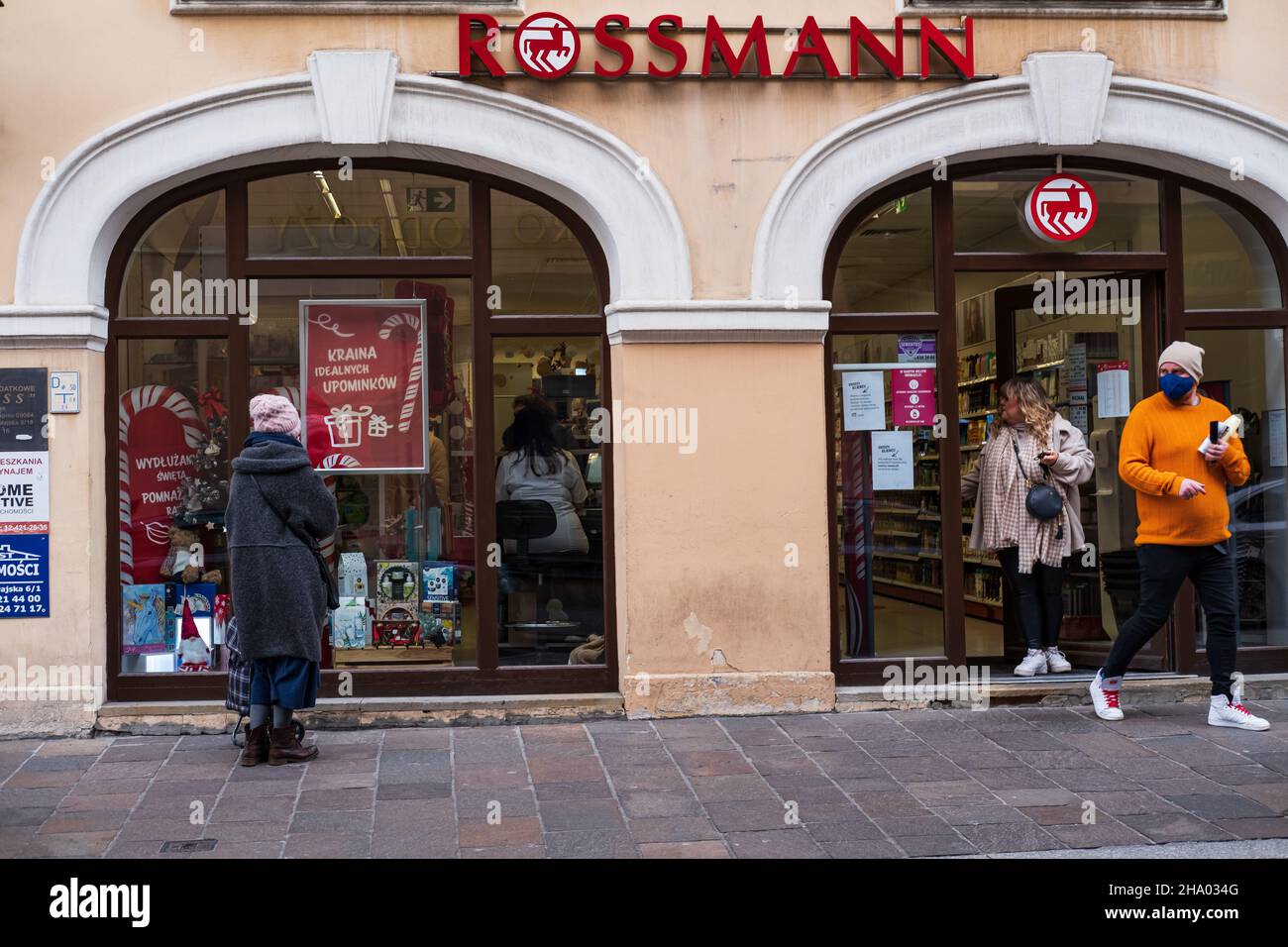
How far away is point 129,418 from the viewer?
8.20m

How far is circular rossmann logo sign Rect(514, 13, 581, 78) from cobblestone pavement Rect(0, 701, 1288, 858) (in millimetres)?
3818

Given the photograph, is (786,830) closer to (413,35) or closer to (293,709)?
(293,709)

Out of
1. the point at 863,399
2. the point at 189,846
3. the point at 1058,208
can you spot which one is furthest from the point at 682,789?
the point at 1058,208

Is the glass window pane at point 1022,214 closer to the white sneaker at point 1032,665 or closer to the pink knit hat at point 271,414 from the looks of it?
the white sneaker at point 1032,665

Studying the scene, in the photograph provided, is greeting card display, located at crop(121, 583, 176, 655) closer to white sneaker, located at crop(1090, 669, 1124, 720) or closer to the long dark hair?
the long dark hair

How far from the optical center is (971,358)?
33.8 feet

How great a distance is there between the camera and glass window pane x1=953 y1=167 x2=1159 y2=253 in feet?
28.3

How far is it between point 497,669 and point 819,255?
3.14 m

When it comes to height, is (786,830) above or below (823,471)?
below

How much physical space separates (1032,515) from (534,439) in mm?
3148

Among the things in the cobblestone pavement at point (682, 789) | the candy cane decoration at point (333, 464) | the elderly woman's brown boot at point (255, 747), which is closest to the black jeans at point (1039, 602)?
the cobblestone pavement at point (682, 789)

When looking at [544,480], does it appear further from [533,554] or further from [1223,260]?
[1223,260]

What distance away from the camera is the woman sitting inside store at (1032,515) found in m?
8.62

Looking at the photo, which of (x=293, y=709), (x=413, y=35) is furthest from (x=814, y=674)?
(x=413, y=35)
